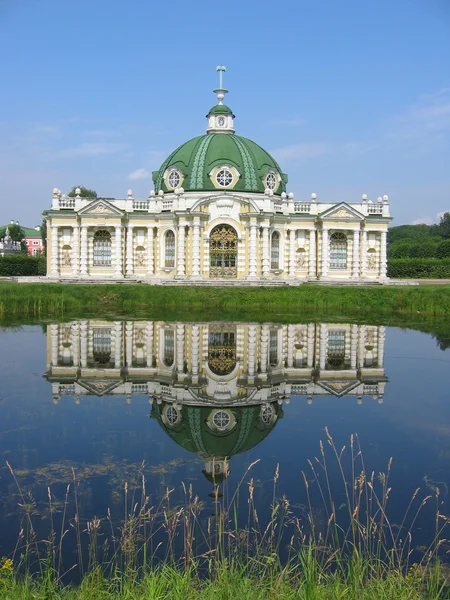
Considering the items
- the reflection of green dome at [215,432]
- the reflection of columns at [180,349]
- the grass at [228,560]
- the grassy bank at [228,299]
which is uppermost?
the grassy bank at [228,299]

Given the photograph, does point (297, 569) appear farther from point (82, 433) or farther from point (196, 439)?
point (82, 433)

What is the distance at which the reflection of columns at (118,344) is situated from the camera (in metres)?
20.0

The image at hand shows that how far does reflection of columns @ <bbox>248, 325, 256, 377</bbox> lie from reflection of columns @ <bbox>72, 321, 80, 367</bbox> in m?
5.21

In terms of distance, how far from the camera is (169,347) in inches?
897

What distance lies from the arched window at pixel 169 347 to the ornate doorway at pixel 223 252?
18.2 m

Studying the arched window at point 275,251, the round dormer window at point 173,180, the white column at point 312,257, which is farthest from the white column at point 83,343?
the white column at point 312,257

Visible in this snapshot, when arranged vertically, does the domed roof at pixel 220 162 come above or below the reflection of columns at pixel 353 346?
above

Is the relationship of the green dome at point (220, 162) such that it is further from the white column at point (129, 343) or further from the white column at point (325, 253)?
the white column at point (129, 343)

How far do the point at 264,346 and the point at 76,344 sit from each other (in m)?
6.69

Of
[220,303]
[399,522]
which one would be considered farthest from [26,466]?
[220,303]

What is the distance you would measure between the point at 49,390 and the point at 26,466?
5.97m

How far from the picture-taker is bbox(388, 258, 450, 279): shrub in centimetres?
5694

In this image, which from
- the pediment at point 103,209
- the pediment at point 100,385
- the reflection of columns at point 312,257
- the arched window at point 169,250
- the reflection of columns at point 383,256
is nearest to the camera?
the pediment at point 100,385

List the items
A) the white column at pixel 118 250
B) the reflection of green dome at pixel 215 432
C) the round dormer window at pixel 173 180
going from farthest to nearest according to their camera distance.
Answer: the round dormer window at pixel 173 180
the white column at pixel 118 250
the reflection of green dome at pixel 215 432
